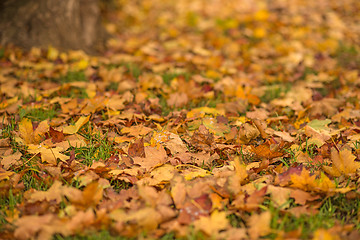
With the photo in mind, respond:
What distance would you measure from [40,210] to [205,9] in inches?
193

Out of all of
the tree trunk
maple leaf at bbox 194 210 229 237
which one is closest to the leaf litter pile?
maple leaf at bbox 194 210 229 237

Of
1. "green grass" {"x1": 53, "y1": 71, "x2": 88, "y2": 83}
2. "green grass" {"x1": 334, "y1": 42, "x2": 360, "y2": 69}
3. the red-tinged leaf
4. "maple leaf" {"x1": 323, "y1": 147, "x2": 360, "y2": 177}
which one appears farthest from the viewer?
"green grass" {"x1": 334, "y1": 42, "x2": 360, "y2": 69}

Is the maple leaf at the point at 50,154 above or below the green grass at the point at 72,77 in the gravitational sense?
below

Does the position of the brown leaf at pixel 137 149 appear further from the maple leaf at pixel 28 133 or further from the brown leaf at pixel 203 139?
the maple leaf at pixel 28 133

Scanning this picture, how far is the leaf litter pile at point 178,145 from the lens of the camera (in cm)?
136

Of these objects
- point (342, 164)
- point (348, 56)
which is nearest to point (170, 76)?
point (342, 164)

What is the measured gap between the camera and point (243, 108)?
8.16 ft

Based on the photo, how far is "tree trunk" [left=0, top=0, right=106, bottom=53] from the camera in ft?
11.3

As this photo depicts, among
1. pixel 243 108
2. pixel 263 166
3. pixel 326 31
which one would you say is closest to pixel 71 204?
pixel 263 166

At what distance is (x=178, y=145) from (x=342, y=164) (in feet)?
2.85

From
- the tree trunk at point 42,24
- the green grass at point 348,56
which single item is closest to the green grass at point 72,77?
the tree trunk at point 42,24

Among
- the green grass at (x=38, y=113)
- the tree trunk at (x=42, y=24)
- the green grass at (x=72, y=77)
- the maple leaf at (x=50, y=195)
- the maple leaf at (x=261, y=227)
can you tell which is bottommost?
the maple leaf at (x=261, y=227)

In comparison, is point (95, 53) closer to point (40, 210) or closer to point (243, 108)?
point (243, 108)

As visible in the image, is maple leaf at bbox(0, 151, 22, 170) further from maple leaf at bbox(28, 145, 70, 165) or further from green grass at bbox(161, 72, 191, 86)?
green grass at bbox(161, 72, 191, 86)
